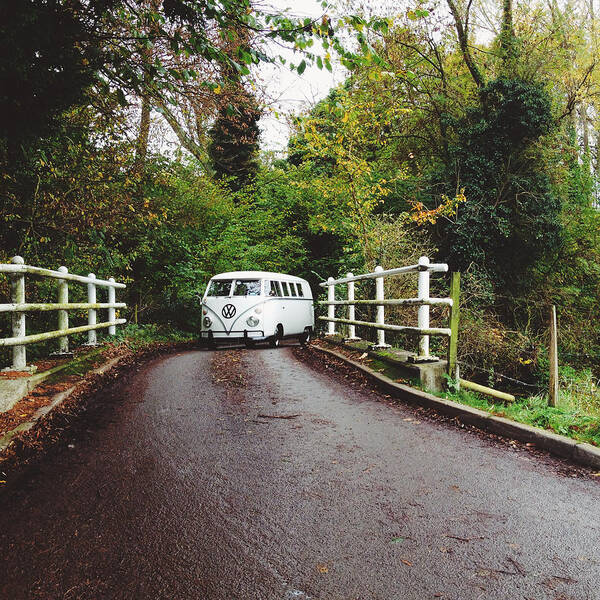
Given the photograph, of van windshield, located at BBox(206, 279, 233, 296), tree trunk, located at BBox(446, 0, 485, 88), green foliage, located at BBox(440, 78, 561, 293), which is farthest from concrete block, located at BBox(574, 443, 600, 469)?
tree trunk, located at BBox(446, 0, 485, 88)

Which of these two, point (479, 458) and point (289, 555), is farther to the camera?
point (479, 458)

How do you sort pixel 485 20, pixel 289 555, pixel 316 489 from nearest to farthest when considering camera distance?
pixel 289 555 → pixel 316 489 → pixel 485 20

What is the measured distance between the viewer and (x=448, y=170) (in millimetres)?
18016

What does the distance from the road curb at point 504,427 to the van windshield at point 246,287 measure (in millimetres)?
7082

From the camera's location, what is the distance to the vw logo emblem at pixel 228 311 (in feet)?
43.1

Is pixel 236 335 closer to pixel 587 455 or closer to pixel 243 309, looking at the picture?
pixel 243 309

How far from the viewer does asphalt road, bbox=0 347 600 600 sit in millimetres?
2301

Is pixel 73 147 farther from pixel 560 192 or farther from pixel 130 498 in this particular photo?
pixel 560 192

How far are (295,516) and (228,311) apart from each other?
1040 centimetres

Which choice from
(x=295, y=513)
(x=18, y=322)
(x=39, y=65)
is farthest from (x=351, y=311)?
(x=295, y=513)

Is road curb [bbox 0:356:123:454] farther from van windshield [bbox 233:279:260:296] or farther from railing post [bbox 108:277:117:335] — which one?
van windshield [bbox 233:279:260:296]

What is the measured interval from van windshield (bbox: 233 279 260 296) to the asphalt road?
27.4 feet

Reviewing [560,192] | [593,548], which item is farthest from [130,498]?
[560,192]

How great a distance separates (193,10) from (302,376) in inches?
210
